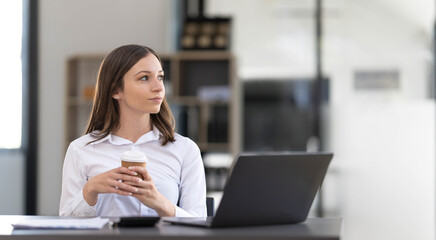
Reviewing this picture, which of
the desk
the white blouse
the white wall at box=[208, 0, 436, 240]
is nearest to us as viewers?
the desk

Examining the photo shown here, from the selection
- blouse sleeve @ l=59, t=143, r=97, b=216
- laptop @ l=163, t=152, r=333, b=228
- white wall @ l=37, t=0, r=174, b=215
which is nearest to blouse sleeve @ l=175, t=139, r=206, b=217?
blouse sleeve @ l=59, t=143, r=97, b=216

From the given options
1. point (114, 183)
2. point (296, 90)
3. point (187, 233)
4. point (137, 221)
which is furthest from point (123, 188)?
point (296, 90)

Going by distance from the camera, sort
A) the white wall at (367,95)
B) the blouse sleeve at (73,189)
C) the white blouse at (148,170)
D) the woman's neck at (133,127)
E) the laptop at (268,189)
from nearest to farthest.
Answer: the laptop at (268,189)
the blouse sleeve at (73,189)
the white blouse at (148,170)
the woman's neck at (133,127)
the white wall at (367,95)

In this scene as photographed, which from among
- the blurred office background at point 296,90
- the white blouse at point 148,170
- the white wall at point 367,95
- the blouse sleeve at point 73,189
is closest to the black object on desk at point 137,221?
the blouse sleeve at point 73,189

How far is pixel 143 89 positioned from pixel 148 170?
0.98 ft

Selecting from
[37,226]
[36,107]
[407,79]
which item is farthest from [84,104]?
[37,226]

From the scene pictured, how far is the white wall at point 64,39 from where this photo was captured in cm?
578

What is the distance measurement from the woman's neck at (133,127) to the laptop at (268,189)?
0.70 meters

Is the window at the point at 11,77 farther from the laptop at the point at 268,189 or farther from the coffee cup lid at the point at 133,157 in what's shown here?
the laptop at the point at 268,189

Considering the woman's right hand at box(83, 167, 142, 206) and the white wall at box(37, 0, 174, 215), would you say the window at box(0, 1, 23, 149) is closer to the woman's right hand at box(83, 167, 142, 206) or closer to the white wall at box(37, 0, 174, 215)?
the white wall at box(37, 0, 174, 215)

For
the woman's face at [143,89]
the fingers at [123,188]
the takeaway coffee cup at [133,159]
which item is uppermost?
the woman's face at [143,89]

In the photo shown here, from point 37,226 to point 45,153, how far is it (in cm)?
417

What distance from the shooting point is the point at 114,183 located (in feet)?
6.75

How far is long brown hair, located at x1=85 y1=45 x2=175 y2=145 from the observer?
2547mm
